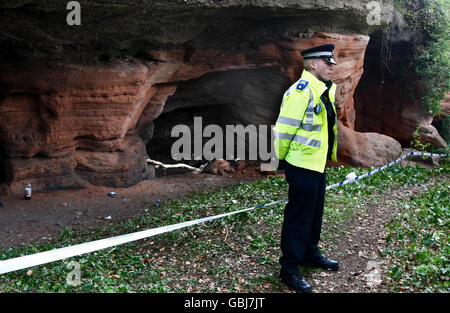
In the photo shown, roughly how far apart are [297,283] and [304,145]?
4.13ft

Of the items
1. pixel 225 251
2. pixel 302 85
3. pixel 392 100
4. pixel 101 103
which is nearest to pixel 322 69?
pixel 302 85

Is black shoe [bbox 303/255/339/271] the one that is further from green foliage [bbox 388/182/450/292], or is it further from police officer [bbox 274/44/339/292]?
green foliage [bbox 388/182/450/292]

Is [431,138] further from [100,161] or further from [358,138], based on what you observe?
[100,161]

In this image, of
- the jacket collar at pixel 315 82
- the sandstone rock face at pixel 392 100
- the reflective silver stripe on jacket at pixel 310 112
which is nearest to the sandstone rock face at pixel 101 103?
the sandstone rock face at pixel 392 100

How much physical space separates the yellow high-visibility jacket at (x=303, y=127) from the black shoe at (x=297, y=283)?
3.31ft

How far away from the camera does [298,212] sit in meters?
4.21

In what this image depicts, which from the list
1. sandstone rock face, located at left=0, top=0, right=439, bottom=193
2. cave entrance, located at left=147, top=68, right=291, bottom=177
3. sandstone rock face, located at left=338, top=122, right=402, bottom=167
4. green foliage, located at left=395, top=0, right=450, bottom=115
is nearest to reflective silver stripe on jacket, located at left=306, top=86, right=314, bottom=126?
sandstone rock face, located at left=0, top=0, right=439, bottom=193

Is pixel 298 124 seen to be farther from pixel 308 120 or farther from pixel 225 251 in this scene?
pixel 225 251

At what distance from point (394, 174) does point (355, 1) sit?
358cm

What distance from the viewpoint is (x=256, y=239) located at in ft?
18.1

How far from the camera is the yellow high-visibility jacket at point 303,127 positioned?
4.13 meters
